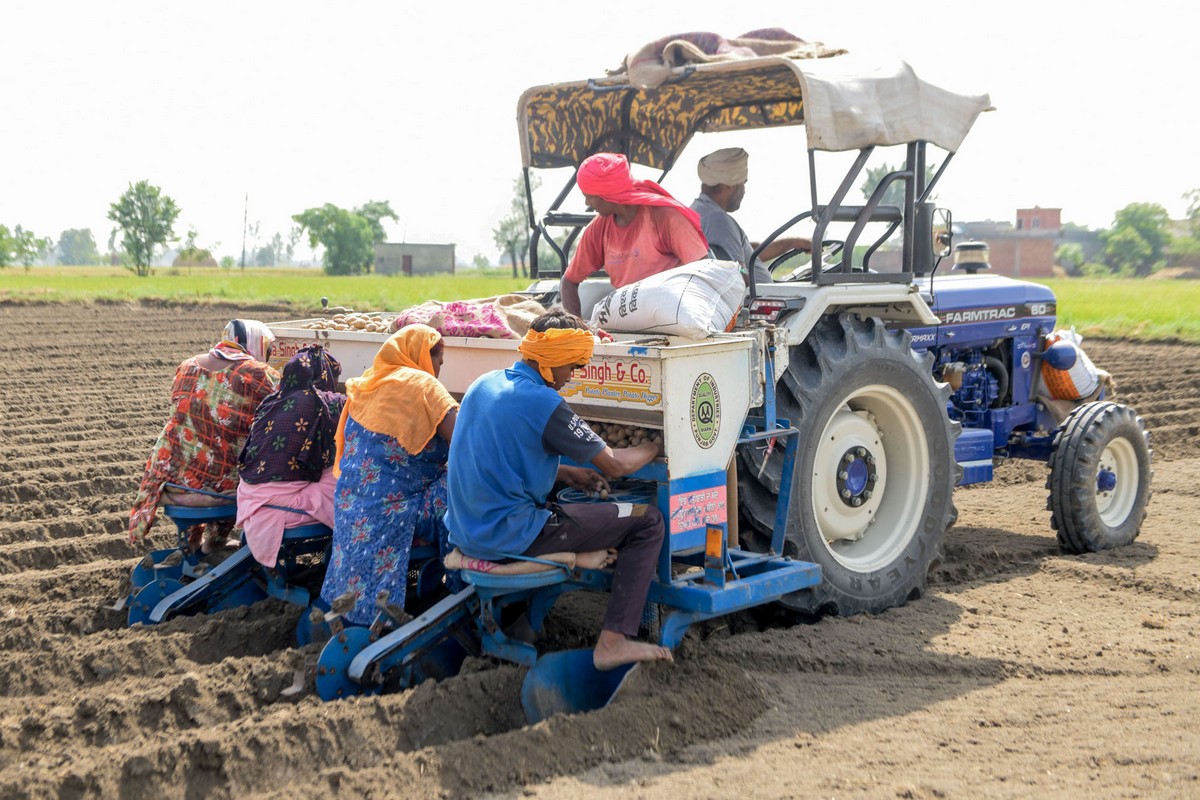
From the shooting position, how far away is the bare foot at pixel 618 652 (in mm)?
4234

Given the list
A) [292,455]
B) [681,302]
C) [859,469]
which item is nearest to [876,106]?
[681,302]

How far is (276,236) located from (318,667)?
142 meters

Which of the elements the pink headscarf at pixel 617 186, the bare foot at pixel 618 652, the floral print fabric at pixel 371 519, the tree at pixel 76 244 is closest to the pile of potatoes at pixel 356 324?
the floral print fabric at pixel 371 519

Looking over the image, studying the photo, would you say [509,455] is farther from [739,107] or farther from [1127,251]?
[1127,251]

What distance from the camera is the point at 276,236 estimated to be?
13988 cm

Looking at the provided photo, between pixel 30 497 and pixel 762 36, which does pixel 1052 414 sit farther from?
pixel 30 497

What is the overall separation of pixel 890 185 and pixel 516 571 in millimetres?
2626

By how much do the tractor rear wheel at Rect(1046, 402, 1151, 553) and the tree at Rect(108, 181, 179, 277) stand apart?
229 feet

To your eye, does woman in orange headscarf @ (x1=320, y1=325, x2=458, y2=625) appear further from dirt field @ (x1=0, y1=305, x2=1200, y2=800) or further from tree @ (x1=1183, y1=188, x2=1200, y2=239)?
tree @ (x1=1183, y1=188, x2=1200, y2=239)

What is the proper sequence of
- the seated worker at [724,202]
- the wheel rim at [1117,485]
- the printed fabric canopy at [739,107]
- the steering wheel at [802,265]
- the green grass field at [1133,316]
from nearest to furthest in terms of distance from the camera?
the printed fabric canopy at [739,107]
the seated worker at [724,202]
the steering wheel at [802,265]
the wheel rim at [1117,485]
the green grass field at [1133,316]

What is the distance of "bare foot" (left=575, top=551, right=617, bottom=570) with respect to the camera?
428 centimetres

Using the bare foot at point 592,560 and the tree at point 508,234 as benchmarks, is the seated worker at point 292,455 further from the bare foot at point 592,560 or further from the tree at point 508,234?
the tree at point 508,234

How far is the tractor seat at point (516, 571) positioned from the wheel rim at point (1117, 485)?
3799 millimetres

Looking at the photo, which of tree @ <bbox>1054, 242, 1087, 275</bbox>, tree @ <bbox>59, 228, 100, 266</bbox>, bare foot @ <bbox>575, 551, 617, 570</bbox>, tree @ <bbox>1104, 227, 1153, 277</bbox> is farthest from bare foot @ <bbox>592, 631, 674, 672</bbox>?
tree @ <bbox>59, 228, 100, 266</bbox>
